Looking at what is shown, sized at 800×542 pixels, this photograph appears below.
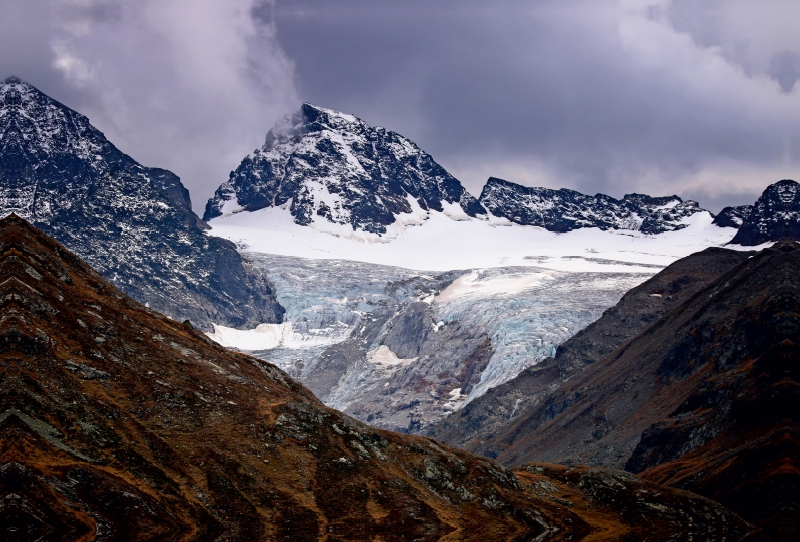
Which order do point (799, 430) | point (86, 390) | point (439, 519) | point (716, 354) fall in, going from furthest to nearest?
point (716, 354)
point (799, 430)
point (439, 519)
point (86, 390)

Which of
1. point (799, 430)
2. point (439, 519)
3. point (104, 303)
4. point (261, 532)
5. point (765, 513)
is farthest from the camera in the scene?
point (799, 430)

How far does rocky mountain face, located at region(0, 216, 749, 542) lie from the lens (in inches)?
2500

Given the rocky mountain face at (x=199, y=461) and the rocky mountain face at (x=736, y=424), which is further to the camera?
the rocky mountain face at (x=736, y=424)

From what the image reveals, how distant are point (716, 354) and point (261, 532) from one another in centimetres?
14593

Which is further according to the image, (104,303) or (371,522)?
(104,303)

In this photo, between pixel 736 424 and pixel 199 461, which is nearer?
pixel 199 461

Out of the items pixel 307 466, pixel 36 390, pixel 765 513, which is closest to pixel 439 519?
pixel 307 466

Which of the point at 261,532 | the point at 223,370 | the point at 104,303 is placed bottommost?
the point at 261,532

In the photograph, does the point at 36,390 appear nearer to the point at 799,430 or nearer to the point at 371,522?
the point at 371,522

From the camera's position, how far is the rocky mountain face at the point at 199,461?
63.5 metres

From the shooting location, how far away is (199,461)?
75.7m

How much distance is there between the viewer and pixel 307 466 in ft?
270

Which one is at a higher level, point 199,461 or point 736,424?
point 199,461

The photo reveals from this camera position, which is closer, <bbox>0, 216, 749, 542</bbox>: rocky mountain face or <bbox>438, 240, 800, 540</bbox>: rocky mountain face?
<bbox>0, 216, 749, 542</bbox>: rocky mountain face
